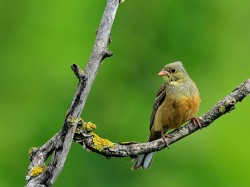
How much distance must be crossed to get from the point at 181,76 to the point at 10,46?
798 centimetres

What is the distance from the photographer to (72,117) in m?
6.73

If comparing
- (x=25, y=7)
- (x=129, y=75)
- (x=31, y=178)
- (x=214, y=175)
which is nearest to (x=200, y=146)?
(x=214, y=175)

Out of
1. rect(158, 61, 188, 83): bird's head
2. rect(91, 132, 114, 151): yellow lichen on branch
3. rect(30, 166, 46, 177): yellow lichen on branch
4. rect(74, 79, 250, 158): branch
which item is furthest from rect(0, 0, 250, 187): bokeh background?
rect(30, 166, 46, 177): yellow lichen on branch

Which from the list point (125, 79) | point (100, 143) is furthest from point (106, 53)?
point (125, 79)

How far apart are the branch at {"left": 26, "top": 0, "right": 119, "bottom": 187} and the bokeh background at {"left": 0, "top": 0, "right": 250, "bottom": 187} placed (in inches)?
255

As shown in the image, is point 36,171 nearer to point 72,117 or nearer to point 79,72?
point 72,117

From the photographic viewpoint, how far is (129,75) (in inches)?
638

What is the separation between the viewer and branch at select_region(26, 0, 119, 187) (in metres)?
6.73

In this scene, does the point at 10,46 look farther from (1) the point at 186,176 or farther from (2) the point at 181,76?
(2) the point at 181,76

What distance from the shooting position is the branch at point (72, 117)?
673 centimetres

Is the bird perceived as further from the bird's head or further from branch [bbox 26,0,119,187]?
branch [bbox 26,0,119,187]

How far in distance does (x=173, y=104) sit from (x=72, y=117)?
250cm

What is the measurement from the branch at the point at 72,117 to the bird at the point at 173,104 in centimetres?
198

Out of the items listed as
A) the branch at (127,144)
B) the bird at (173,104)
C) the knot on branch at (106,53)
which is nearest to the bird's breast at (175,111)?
the bird at (173,104)
